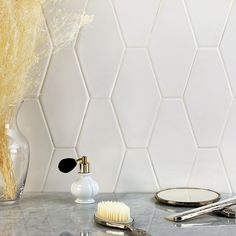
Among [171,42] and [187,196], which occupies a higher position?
[171,42]

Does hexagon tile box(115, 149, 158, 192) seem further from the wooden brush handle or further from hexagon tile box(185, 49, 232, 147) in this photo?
the wooden brush handle

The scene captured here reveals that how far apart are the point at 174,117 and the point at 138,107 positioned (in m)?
0.08

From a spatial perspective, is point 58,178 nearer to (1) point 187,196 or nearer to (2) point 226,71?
(1) point 187,196

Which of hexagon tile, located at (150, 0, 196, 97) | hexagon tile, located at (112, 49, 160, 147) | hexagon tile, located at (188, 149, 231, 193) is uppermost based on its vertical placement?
hexagon tile, located at (150, 0, 196, 97)

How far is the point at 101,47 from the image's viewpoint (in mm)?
1190

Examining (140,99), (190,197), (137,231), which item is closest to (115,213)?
(137,231)

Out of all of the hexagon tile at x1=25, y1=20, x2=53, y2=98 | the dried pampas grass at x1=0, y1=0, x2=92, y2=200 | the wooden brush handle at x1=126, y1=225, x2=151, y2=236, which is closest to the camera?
the wooden brush handle at x1=126, y1=225, x2=151, y2=236

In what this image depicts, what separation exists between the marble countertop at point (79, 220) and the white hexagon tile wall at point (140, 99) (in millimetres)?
93

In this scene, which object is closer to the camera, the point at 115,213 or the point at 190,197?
the point at 115,213

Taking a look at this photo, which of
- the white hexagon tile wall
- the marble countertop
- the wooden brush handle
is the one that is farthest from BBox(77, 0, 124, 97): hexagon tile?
the wooden brush handle

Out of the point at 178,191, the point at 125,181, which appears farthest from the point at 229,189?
the point at 125,181

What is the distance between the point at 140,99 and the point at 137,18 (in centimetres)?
18

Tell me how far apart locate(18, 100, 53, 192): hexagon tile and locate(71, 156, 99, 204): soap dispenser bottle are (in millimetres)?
120

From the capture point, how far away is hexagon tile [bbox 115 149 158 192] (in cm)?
121
